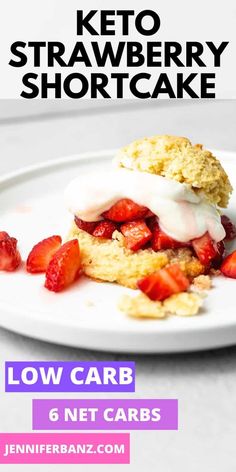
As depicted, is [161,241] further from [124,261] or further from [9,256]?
[9,256]

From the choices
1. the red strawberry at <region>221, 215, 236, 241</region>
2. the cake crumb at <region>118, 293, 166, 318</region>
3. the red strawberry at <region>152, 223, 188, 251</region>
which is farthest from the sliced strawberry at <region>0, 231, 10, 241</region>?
the red strawberry at <region>221, 215, 236, 241</region>

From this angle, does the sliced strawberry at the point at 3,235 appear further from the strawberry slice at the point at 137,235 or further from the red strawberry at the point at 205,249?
the red strawberry at the point at 205,249

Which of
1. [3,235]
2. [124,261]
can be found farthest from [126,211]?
[3,235]

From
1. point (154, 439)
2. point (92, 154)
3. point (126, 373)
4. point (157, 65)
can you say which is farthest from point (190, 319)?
point (157, 65)

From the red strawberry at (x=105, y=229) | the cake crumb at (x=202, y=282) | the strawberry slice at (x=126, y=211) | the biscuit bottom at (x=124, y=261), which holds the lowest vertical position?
the cake crumb at (x=202, y=282)

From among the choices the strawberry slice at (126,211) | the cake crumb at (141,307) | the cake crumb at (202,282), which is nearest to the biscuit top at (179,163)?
the strawberry slice at (126,211)

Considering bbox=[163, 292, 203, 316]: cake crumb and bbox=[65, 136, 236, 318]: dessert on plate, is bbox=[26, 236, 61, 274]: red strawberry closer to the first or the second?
bbox=[65, 136, 236, 318]: dessert on plate

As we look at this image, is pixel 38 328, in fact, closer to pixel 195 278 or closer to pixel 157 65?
pixel 195 278
